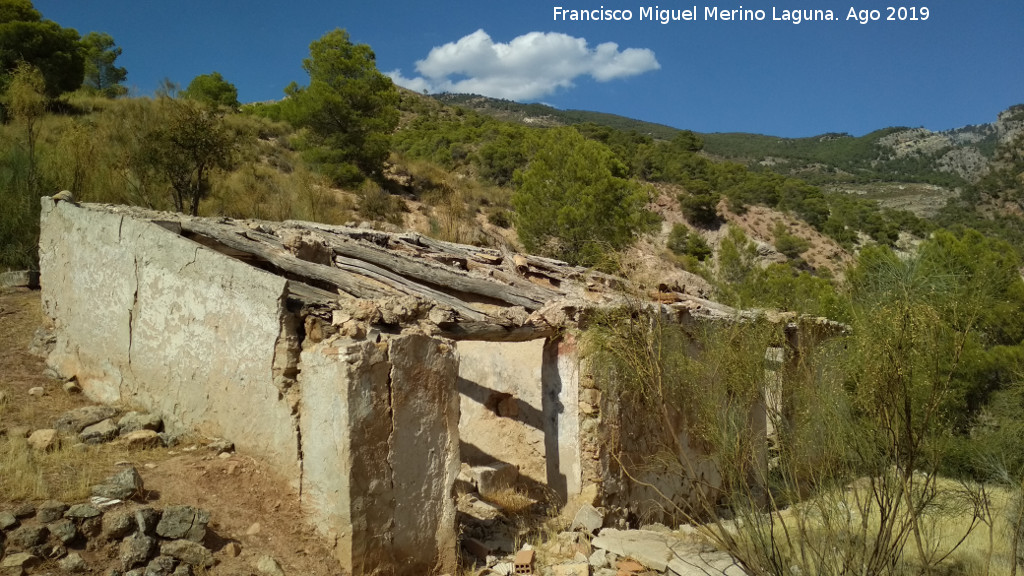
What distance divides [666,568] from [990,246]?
10914 mm

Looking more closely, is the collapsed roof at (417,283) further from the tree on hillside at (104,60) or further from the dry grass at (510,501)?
the tree on hillside at (104,60)

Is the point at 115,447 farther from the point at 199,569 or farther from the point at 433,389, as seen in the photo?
the point at 433,389

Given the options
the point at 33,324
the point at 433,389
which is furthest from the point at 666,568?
the point at 33,324

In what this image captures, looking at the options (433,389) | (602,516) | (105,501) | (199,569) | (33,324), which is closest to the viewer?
(199,569)

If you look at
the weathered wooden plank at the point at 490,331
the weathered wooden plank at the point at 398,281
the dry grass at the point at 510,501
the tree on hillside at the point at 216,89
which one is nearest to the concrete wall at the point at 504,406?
the dry grass at the point at 510,501

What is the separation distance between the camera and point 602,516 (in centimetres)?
708

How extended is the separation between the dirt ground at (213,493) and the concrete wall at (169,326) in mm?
227

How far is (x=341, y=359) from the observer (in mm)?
4918

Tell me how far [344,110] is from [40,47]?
335 inches

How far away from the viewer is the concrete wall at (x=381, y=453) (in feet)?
16.1

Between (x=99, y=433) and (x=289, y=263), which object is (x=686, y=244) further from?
(x=99, y=433)

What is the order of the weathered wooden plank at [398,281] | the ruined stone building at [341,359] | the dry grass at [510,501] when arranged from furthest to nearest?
the dry grass at [510,501]
the weathered wooden plank at [398,281]
the ruined stone building at [341,359]

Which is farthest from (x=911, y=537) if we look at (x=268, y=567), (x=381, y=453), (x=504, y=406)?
(x=268, y=567)

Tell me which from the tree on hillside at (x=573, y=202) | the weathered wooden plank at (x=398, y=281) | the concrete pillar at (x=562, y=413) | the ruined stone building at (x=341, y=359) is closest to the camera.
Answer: the ruined stone building at (x=341, y=359)
